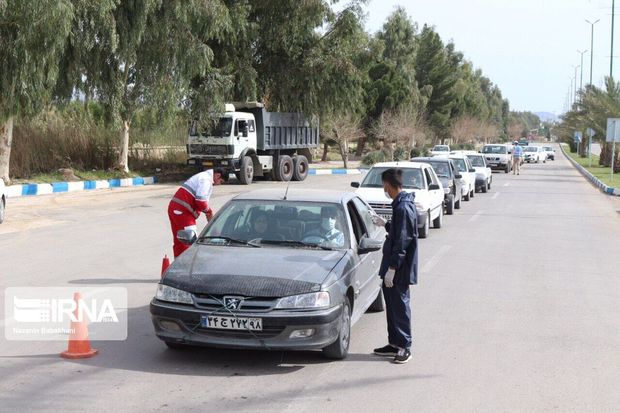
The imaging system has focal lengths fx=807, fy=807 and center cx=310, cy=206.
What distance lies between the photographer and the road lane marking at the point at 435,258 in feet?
39.9

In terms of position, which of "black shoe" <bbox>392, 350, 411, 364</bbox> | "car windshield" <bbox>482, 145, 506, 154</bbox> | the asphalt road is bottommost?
the asphalt road

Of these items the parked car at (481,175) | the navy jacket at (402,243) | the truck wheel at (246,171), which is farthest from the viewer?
the truck wheel at (246,171)

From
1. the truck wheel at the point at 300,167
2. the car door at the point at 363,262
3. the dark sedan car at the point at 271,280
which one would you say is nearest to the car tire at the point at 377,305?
the car door at the point at 363,262

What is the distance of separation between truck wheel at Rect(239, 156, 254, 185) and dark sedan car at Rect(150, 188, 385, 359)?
24.5 meters

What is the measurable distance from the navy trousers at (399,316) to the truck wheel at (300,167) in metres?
30.2

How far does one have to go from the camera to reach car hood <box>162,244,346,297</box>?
20.6ft

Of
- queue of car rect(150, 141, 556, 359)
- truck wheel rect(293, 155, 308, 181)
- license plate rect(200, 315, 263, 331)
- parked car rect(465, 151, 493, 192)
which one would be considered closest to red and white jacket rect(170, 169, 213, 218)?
queue of car rect(150, 141, 556, 359)

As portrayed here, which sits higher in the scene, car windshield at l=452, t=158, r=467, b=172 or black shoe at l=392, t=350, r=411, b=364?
car windshield at l=452, t=158, r=467, b=172

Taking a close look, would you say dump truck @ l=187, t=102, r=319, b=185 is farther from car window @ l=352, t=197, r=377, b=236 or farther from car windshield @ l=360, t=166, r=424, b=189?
car window @ l=352, t=197, r=377, b=236

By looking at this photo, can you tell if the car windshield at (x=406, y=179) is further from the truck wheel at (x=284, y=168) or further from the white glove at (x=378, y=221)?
the truck wheel at (x=284, y=168)

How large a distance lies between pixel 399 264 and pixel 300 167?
30908 millimetres

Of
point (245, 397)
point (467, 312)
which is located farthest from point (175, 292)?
point (467, 312)

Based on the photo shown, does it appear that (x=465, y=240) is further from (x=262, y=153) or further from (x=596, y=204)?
(x=262, y=153)

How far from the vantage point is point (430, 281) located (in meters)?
11.0
